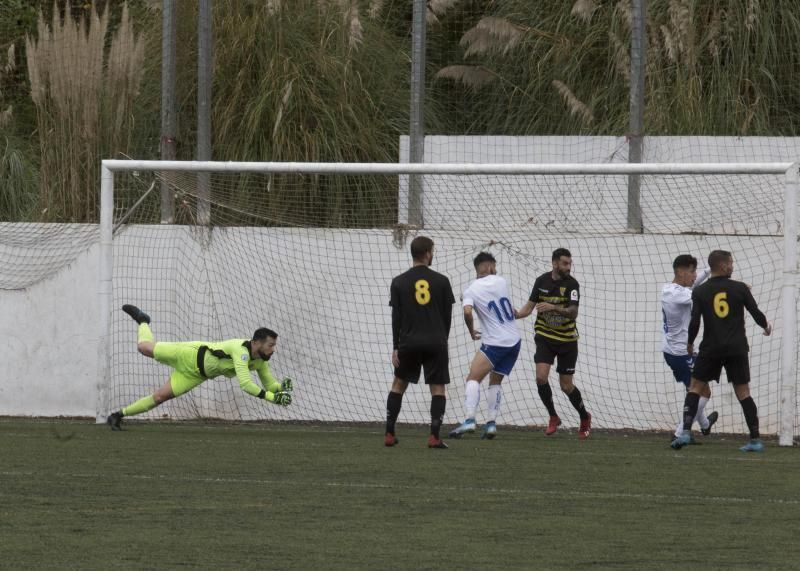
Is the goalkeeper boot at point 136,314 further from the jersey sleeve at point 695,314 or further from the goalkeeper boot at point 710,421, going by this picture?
the goalkeeper boot at point 710,421

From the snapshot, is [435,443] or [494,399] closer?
[435,443]

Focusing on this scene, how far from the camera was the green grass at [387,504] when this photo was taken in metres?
6.36

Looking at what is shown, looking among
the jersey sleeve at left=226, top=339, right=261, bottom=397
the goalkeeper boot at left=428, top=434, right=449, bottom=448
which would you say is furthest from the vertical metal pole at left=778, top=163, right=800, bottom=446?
the jersey sleeve at left=226, top=339, right=261, bottom=397

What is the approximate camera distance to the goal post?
13672mm

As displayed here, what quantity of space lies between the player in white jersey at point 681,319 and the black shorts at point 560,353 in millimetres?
841

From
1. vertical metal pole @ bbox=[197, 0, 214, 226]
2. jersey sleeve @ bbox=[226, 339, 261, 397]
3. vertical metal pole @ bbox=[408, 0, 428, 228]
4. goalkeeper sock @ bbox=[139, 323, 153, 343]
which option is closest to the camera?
jersey sleeve @ bbox=[226, 339, 261, 397]

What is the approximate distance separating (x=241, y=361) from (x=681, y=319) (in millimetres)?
3930

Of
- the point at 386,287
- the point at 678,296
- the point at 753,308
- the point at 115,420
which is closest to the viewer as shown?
the point at 753,308

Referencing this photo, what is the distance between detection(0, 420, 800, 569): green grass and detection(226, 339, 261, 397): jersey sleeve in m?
0.53

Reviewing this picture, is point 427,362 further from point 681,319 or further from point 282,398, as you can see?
point 681,319

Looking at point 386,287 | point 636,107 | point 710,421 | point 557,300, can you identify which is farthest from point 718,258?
point 386,287

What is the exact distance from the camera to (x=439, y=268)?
1438cm

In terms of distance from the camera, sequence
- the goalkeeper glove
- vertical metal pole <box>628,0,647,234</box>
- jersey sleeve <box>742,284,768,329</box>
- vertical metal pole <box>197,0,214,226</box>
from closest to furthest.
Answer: jersey sleeve <box>742,284,768,329</box>
the goalkeeper glove
vertical metal pole <box>628,0,647,234</box>
vertical metal pole <box>197,0,214,226</box>

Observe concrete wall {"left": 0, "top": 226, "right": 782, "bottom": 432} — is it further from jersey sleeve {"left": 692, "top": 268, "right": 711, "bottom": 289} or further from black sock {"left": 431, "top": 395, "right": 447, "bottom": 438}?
black sock {"left": 431, "top": 395, "right": 447, "bottom": 438}
